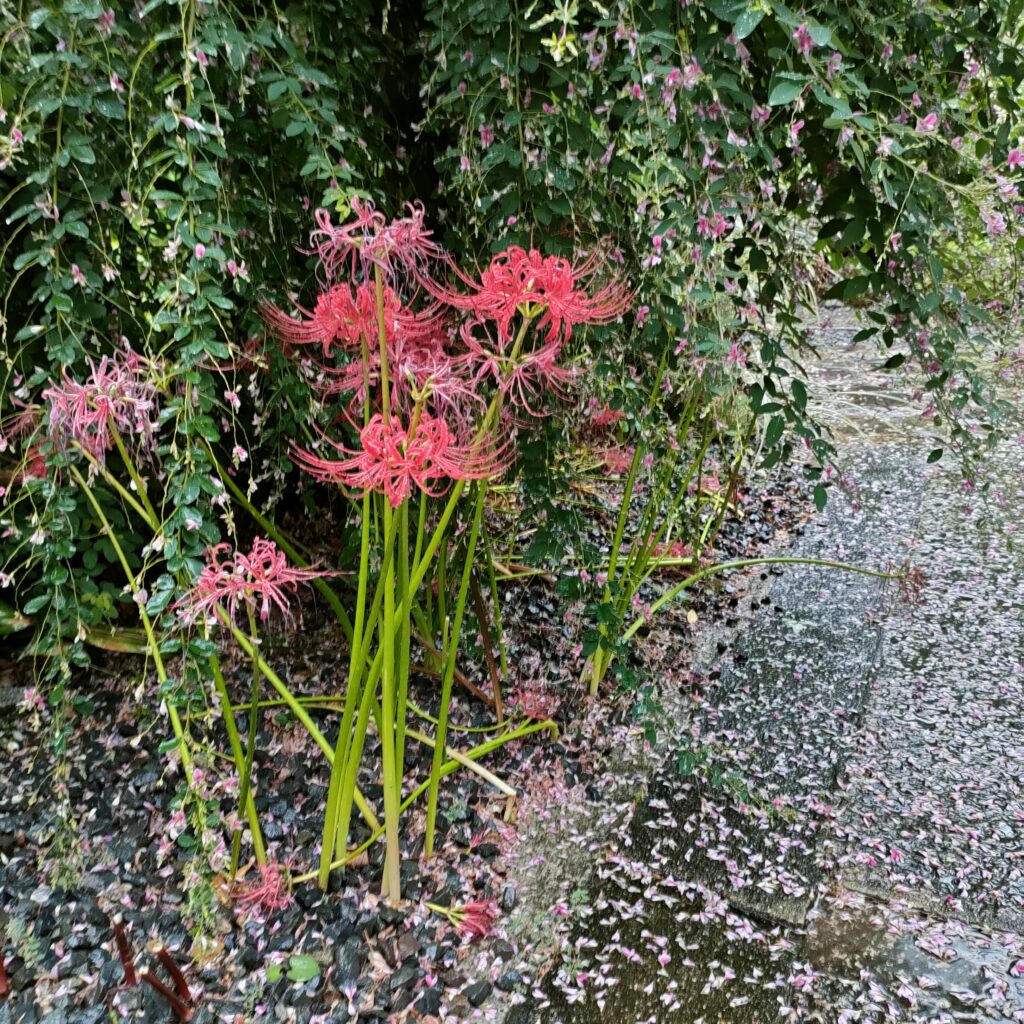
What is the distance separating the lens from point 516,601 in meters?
2.53

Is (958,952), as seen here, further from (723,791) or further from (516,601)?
(516,601)

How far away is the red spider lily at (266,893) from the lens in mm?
1542

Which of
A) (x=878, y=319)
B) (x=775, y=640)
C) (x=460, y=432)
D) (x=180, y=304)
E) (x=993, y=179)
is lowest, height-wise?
(x=775, y=640)

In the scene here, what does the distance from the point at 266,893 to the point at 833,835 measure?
106 centimetres

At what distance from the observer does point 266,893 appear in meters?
1.54

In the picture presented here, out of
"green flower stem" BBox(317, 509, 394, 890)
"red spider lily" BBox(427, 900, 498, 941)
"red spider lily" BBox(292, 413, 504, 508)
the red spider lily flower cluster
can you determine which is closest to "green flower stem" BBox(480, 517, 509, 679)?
"green flower stem" BBox(317, 509, 394, 890)

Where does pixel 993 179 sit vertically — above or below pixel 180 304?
above

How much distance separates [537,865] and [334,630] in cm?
86

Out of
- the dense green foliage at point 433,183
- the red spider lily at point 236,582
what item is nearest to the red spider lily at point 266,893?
the dense green foliage at point 433,183

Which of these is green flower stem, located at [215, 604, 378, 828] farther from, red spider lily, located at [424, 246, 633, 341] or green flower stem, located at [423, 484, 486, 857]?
red spider lily, located at [424, 246, 633, 341]

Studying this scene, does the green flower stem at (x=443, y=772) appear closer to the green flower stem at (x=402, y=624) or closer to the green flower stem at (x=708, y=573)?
the green flower stem at (x=402, y=624)

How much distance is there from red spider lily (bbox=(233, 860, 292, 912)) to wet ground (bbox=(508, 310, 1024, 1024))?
0.42 metres

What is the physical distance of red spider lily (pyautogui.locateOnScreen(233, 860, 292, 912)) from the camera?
1.54 meters

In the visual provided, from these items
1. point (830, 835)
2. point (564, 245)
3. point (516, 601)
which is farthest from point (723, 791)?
point (564, 245)
